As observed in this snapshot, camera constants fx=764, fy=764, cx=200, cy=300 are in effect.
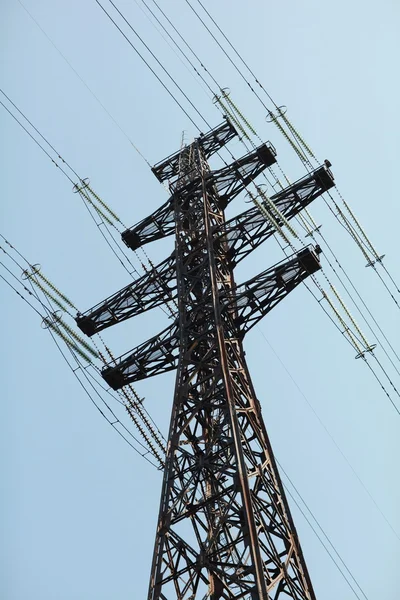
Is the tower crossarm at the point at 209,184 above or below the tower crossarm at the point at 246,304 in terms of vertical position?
above

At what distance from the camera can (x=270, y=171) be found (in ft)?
68.2

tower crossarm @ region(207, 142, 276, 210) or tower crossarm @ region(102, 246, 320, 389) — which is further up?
tower crossarm @ region(207, 142, 276, 210)

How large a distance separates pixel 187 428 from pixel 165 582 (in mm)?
3148

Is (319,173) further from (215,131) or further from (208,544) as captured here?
(208,544)

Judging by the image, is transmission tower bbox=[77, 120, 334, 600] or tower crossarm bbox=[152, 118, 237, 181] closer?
transmission tower bbox=[77, 120, 334, 600]

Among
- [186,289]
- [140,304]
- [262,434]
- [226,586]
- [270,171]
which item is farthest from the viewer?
[270,171]

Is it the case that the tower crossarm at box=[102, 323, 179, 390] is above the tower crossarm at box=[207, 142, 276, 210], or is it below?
below

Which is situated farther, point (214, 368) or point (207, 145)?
point (207, 145)

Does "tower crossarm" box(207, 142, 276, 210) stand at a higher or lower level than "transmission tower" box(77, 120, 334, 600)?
higher

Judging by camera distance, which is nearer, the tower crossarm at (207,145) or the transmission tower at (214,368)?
the transmission tower at (214,368)

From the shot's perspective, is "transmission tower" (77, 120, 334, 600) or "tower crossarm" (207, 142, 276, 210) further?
"tower crossarm" (207, 142, 276, 210)

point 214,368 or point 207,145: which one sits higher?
point 207,145

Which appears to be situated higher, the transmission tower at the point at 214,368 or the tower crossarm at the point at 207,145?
the tower crossarm at the point at 207,145

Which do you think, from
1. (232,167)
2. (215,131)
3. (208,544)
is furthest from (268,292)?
(215,131)
